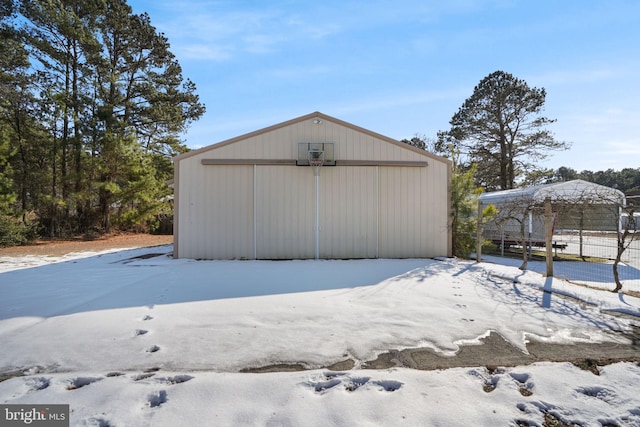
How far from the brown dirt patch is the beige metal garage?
5.26m

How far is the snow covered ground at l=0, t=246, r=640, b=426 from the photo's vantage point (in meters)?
1.89

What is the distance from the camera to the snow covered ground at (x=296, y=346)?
6.19 ft

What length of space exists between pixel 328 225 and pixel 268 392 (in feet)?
20.6

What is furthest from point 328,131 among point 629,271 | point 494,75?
point 494,75

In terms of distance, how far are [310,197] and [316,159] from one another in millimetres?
983

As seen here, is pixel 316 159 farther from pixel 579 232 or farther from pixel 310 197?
pixel 579 232

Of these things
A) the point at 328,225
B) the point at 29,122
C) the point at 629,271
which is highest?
the point at 29,122

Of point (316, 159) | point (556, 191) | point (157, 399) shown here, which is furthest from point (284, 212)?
point (556, 191)

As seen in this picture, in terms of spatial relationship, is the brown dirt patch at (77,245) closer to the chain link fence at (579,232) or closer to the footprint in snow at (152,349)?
the footprint in snow at (152,349)

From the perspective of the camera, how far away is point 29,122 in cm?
1346

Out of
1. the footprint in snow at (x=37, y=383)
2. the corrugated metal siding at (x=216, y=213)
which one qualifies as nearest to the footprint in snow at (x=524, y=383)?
the footprint in snow at (x=37, y=383)

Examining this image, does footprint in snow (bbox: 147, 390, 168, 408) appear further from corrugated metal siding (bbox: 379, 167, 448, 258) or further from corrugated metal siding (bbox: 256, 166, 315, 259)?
corrugated metal siding (bbox: 379, 167, 448, 258)

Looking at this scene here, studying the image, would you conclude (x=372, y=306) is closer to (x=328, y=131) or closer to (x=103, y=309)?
(x=103, y=309)

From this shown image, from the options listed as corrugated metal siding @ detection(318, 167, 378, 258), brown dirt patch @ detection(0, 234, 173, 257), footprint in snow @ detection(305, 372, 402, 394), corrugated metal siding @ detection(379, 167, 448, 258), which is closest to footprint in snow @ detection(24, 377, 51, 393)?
footprint in snow @ detection(305, 372, 402, 394)
